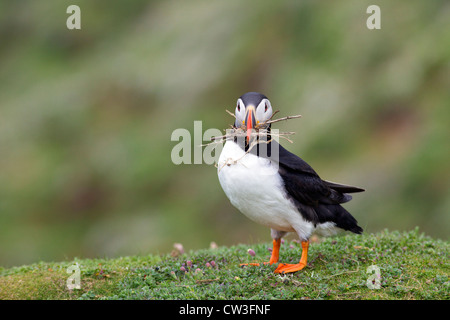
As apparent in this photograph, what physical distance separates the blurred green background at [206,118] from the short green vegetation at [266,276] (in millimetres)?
4156

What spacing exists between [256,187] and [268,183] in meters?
0.14

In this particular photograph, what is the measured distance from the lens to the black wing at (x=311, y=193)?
6359mm

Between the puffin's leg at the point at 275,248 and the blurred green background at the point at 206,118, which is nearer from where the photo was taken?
the puffin's leg at the point at 275,248

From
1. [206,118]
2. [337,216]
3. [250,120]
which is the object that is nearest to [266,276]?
[337,216]

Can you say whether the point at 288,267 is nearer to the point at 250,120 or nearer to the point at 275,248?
the point at 275,248

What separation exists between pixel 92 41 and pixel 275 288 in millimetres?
18349

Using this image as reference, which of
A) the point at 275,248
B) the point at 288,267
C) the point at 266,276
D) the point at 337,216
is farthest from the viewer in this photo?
the point at 275,248

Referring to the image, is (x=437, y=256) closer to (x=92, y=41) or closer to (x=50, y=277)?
(x=50, y=277)

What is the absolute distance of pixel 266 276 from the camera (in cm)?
630

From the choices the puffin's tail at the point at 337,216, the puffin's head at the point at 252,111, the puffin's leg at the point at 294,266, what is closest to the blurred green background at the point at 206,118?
the puffin's tail at the point at 337,216

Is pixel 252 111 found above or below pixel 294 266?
above

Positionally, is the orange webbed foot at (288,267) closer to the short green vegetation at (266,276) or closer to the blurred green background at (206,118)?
the short green vegetation at (266,276)

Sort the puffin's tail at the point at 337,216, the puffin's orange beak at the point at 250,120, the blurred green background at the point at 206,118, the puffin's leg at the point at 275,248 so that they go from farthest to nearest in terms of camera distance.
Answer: the blurred green background at the point at 206,118 → the puffin's leg at the point at 275,248 → the puffin's tail at the point at 337,216 → the puffin's orange beak at the point at 250,120

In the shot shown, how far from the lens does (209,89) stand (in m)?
Answer: 16.7
